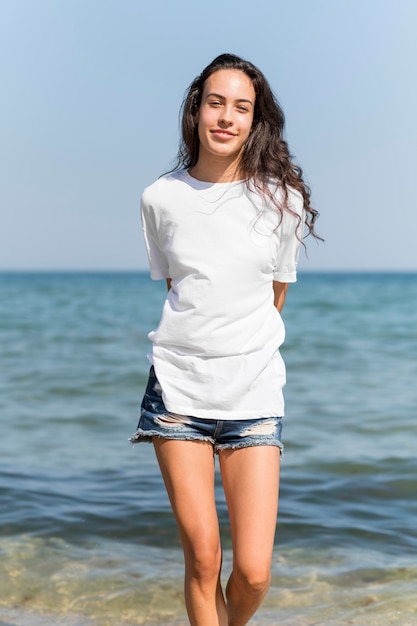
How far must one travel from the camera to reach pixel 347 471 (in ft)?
24.2

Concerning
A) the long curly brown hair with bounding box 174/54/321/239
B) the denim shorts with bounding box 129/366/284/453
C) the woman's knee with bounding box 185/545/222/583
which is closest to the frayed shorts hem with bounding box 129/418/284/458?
the denim shorts with bounding box 129/366/284/453

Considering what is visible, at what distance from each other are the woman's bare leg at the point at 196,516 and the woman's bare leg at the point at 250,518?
71 mm

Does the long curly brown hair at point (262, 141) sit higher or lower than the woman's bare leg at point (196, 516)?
higher

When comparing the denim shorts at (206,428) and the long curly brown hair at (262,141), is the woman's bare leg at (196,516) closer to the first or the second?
the denim shorts at (206,428)

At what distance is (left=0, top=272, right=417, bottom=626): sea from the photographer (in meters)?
4.80

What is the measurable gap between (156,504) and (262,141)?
144 inches

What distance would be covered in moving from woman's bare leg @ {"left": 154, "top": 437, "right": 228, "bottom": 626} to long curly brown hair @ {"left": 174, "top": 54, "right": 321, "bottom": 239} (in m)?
0.98

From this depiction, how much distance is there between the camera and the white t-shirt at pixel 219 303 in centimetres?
324

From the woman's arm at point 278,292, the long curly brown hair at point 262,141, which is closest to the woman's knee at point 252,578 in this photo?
the woman's arm at point 278,292

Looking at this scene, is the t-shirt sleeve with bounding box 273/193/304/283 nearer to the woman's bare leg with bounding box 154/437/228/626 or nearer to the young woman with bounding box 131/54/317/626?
the young woman with bounding box 131/54/317/626

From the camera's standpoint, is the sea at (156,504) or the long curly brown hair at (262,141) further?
the sea at (156,504)

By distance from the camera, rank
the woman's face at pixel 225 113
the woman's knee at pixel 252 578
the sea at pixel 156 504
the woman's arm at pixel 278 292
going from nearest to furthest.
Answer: the woman's knee at pixel 252 578, the woman's face at pixel 225 113, the woman's arm at pixel 278 292, the sea at pixel 156 504

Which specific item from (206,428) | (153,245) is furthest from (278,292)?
(206,428)

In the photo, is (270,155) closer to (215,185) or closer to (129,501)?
A: (215,185)
